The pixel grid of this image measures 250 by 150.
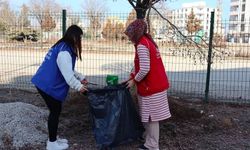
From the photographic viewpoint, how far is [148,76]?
4605mm

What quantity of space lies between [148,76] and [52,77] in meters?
1.21

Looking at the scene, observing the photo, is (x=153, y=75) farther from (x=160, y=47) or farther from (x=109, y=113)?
(x=160, y=47)

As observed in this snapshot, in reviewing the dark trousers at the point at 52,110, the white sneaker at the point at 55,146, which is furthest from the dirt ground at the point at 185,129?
the dark trousers at the point at 52,110

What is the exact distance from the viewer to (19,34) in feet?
34.5

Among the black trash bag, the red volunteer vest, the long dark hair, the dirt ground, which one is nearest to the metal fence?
the dirt ground

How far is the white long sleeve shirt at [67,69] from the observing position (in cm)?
448

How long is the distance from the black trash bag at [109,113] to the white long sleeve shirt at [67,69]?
0.23 metres

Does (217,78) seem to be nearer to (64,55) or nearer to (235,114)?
(235,114)

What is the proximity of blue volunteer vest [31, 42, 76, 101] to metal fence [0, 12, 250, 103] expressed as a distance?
12.0ft

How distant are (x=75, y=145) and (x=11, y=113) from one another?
1.28 m

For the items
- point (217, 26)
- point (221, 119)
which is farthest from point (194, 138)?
point (217, 26)

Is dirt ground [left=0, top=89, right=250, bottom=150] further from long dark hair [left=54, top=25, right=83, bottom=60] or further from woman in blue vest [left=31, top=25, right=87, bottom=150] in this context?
long dark hair [left=54, top=25, right=83, bottom=60]

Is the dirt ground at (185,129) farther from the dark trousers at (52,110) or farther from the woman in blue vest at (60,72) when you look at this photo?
the woman in blue vest at (60,72)

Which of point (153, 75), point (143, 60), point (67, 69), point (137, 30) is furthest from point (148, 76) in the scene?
point (67, 69)
